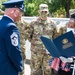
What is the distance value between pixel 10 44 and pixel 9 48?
54mm

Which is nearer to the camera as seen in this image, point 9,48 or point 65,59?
point 9,48

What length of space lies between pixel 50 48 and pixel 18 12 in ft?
2.50

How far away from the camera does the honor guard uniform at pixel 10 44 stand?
3930mm

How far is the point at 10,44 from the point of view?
3.92 meters

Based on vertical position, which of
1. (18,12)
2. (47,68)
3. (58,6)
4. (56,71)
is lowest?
(58,6)

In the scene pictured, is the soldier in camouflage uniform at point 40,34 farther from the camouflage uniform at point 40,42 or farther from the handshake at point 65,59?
the handshake at point 65,59

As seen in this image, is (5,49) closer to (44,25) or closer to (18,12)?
(18,12)

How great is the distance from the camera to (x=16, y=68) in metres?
4.12

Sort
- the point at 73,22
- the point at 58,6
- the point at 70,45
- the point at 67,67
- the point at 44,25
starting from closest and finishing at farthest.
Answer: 1. the point at 70,45
2. the point at 67,67
3. the point at 73,22
4. the point at 44,25
5. the point at 58,6

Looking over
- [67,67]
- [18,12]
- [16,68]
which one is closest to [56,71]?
[67,67]

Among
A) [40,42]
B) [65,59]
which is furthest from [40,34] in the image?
[65,59]

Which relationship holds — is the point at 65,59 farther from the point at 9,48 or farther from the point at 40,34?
the point at 40,34

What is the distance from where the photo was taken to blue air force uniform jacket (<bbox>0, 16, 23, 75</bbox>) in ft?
12.9

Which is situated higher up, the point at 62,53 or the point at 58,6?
the point at 62,53
